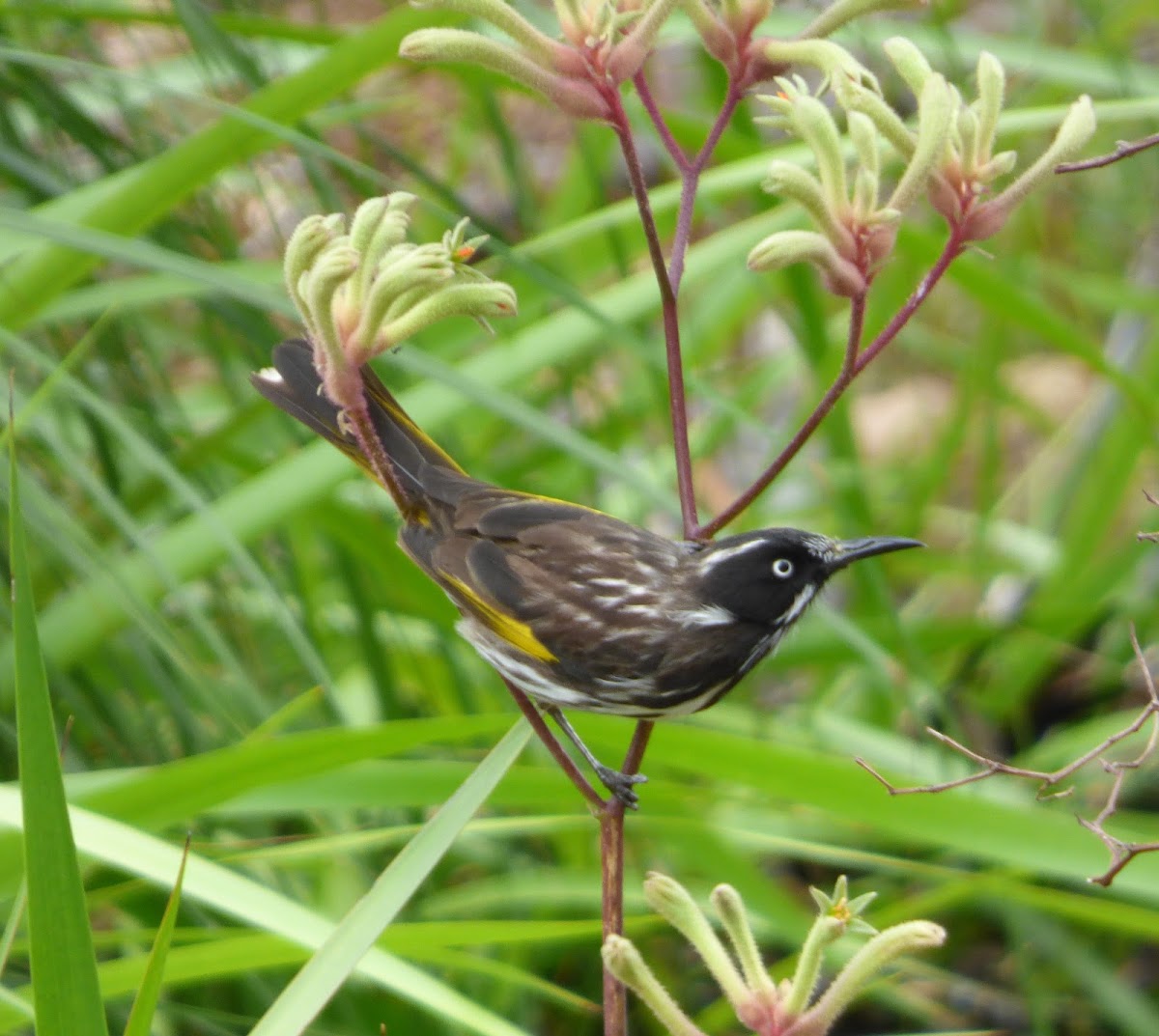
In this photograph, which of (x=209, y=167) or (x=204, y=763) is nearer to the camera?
(x=204, y=763)

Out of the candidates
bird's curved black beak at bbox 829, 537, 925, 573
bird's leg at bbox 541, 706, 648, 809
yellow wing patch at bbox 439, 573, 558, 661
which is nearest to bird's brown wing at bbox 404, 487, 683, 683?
yellow wing patch at bbox 439, 573, 558, 661

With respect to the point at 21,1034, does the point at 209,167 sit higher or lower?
higher

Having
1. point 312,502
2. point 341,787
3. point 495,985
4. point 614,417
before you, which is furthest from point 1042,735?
point 341,787

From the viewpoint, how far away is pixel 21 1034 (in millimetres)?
2367

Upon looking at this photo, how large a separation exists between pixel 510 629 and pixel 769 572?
33cm

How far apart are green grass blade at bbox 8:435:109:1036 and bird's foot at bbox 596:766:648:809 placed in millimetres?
505

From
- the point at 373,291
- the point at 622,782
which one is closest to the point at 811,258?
the point at 373,291

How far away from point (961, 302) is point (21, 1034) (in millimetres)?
4901

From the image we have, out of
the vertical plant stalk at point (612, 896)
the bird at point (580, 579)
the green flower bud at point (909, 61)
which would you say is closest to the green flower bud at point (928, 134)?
the green flower bud at point (909, 61)

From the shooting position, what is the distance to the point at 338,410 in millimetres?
1908

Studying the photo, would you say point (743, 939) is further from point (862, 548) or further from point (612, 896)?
point (862, 548)

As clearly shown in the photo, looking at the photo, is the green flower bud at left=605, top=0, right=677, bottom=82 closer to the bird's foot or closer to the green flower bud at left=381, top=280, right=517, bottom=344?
the green flower bud at left=381, top=280, right=517, bottom=344

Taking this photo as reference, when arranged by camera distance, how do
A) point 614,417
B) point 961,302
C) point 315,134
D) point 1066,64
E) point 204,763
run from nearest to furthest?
point 204,763 < point 315,134 < point 1066,64 < point 614,417 < point 961,302

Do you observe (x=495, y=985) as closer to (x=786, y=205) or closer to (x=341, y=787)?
(x=341, y=787)
